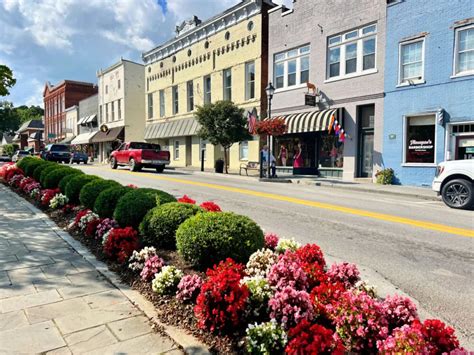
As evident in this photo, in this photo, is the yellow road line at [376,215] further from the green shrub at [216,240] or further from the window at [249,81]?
the window at [249,81]

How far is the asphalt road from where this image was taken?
4281mm

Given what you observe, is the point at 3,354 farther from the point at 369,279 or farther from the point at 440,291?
the point at 440,291

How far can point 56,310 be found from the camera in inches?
143

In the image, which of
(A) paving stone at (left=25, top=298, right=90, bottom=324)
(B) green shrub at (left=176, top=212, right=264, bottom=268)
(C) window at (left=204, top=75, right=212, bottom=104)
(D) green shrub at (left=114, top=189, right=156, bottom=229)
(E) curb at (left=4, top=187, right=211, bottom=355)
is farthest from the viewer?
(C) window at (left=204, top=75, right=212, bottom=104)

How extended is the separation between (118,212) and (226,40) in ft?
76.4

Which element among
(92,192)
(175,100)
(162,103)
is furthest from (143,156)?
→ (92,192)

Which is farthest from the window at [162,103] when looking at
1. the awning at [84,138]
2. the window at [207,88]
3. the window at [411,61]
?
the window at [411,61]

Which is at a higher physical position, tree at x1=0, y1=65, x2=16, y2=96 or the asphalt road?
tree at x1=0, y1=65, x2=16, y2=96

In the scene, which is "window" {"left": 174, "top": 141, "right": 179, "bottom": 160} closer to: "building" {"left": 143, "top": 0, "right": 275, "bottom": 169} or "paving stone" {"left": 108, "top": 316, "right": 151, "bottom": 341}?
"building" {"left": 143, "top": 0, "right": 275, "bottom": 169}

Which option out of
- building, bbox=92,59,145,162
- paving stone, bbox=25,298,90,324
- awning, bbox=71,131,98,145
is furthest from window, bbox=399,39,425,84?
awning, bbox=71,131,98,145

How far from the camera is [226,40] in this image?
26.6 metres

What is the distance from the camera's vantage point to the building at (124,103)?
40.2 m

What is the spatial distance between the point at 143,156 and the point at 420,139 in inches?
582

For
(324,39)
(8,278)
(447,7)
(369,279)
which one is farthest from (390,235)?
(324,39)
